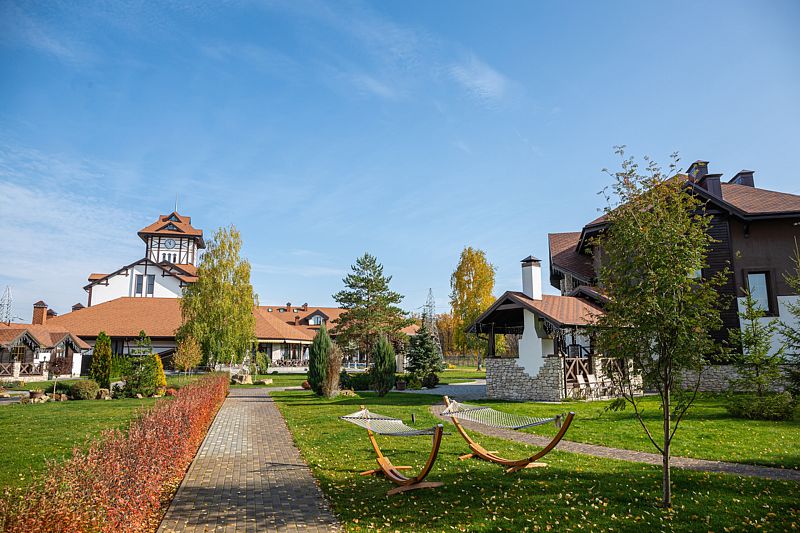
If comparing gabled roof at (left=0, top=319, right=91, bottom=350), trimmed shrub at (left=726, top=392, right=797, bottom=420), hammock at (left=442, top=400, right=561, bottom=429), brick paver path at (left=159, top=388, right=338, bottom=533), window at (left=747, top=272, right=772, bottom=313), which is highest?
window at (left=747, top=272, right=772, bottom=313)

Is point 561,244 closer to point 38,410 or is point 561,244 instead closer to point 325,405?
point 325,405

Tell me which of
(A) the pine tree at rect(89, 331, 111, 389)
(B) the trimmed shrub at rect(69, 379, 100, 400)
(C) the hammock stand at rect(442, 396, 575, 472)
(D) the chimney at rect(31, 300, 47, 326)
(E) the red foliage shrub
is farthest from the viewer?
(D) the chimney at rect(31, 300, 47, 326)

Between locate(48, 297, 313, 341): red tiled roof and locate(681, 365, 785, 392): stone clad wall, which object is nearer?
locate(681, 365, 785, 392): stone clad wall

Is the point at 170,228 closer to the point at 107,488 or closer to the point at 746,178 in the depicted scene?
the point at 746,178

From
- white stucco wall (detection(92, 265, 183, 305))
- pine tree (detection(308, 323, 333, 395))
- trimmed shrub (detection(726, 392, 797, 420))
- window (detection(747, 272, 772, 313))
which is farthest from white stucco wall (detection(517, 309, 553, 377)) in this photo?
white stucco wall (detection(92, 265, 183, 305))

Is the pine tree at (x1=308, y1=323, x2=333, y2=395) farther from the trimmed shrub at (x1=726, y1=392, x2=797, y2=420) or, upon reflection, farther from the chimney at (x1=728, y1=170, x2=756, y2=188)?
the chimney at (x1=728, y1=170, x2=756, y2=188)

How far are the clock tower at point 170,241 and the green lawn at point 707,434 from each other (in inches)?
2074

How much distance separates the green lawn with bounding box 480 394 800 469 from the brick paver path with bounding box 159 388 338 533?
19.1ft

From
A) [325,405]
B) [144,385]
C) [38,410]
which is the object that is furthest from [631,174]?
[144,385]

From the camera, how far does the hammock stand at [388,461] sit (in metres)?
7.26

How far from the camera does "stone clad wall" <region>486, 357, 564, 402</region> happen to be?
62.0 feet

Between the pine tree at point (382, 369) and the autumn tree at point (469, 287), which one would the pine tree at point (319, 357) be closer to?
the pine tree at point (382, 369)

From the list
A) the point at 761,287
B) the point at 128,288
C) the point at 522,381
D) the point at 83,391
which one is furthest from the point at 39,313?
the point at 761,287

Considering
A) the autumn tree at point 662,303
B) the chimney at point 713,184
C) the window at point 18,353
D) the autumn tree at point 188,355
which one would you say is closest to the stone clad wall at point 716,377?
the chimney at point 713,184
